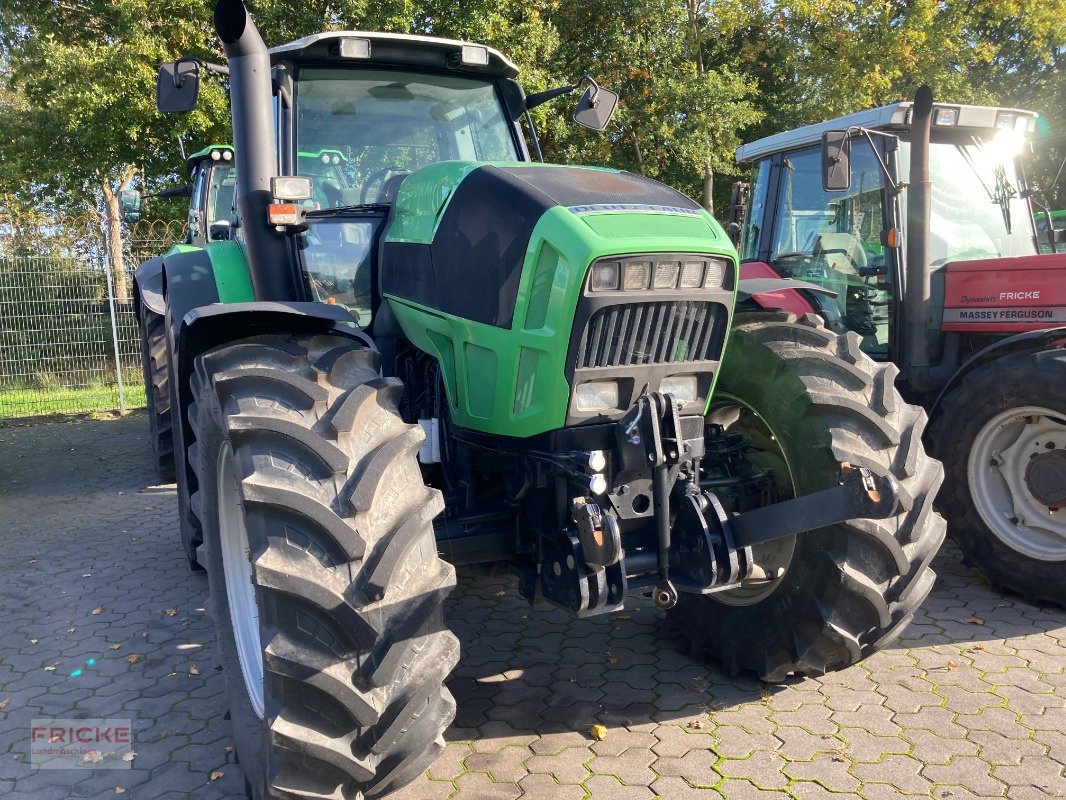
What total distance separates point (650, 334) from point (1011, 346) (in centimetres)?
282

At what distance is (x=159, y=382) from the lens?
6.98 m

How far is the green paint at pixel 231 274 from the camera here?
13.4 feet

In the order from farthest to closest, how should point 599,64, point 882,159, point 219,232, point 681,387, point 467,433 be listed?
1. point 599,64
2. point 219,232
3. point 882,159
4. point 467,433
5. point 681,387

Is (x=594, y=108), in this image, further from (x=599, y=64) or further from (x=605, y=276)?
(x=599, y=64)

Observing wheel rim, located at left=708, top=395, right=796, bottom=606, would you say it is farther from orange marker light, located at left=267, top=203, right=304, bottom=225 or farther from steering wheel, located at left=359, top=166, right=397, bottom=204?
orange marker light, located at left=267, top=203, right=304, bottom=225

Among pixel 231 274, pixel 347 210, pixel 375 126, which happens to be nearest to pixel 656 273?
pixel 347 210

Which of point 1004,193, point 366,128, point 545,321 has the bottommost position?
point 545,321

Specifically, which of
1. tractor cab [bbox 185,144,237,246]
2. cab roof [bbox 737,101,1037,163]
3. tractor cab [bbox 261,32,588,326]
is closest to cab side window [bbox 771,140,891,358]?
cab roof [bbox 737,101,1037,163]

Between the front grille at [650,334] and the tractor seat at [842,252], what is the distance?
321 centimetres

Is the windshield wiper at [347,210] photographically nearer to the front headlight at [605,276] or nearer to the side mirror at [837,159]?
the front headlight at [605,276]

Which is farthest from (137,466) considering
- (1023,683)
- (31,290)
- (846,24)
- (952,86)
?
(952,86)

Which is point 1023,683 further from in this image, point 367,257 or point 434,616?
point 367,257

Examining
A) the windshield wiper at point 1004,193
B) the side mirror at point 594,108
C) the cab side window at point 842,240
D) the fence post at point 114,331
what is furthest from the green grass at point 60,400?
the windshield wiper at point 1004,193

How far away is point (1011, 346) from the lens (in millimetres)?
4660
